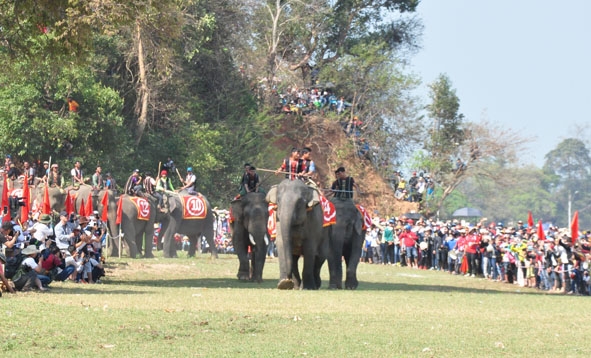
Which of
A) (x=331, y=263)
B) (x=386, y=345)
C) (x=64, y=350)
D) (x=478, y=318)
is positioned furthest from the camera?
(x=331, y=263)

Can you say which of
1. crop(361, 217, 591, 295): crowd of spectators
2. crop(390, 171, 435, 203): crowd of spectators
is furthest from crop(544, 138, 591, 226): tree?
crop(361, 217, 591, 295): crowd of spectators

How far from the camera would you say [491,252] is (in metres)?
40.4

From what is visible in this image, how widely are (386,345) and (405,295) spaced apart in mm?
10119

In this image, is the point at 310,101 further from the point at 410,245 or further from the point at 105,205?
the point at 105,205

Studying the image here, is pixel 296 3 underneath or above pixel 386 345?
above

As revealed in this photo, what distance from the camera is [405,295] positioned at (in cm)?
2558

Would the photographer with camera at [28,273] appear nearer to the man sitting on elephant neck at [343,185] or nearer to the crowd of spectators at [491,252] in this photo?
the man sitting on elephant neck at [343,185]

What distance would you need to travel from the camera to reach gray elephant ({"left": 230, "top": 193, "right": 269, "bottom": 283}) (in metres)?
28.5

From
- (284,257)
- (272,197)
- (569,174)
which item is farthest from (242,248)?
(569,174)

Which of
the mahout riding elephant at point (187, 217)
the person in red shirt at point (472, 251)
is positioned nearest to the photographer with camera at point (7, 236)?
the mahout riding elephant at point (187, 217)

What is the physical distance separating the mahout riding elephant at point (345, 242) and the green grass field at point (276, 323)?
4.93 ft

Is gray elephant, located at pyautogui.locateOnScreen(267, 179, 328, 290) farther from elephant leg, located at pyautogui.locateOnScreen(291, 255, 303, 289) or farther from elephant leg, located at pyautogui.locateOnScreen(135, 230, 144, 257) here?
elephant leg, located at pyautogui.locateOnScreen(135, 230, 144, 257)

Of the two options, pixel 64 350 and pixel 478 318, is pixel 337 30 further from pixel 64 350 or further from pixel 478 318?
pixel 64 350

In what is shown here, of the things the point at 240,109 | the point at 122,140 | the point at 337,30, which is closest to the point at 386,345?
the point at 122,140
